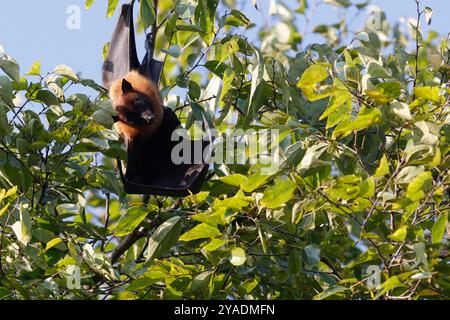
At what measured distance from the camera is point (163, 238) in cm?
602

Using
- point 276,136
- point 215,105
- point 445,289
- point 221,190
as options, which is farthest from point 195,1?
point 445,289

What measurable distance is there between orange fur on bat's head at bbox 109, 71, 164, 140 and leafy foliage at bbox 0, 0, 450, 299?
0.75 ft

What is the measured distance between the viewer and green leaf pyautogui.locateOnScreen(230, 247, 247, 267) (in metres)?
5.55

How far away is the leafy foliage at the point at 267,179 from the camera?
520 cm

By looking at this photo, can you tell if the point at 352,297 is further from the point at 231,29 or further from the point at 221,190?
the point at 231,29

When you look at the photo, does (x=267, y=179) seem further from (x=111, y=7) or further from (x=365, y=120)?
(x=111, y=7)

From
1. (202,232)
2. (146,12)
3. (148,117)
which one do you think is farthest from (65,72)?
(202,232)

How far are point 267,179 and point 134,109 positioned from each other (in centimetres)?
289

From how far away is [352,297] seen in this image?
19.0 ft

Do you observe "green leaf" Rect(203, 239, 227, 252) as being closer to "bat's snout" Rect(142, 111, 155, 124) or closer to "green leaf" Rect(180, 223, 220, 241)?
"green leaf" Rect(180, 223, 220, 241)

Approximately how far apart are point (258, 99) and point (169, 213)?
135 centimetres

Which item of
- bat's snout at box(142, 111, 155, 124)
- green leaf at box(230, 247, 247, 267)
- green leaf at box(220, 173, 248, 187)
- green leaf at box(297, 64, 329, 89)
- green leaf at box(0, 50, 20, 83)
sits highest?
bat's snout at box(142, 111, 155, 124)

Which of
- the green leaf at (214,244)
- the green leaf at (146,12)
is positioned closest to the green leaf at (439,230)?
the green leaf at (214,244)

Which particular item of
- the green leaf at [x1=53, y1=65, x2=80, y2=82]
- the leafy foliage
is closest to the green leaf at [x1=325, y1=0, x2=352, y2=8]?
the leafy foliage
